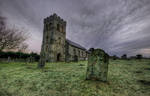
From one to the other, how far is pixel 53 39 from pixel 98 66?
20.3 m

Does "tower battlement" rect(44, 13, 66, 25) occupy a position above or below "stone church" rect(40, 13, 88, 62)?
above

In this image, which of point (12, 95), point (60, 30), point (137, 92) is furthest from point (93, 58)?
point (60, 30)

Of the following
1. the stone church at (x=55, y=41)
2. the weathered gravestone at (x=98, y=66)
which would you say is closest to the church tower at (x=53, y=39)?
the stone church at (x=55, y=41)

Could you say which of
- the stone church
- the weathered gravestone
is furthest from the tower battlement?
the weathered gravestone

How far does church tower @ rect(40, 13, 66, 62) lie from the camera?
22.7 m

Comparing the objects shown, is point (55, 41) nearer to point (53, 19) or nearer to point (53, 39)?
point (53, 39)

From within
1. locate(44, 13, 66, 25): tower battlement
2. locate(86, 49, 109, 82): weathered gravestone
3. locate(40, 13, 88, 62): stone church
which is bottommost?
locate(86, 49, 109, 82): weathered gravestone

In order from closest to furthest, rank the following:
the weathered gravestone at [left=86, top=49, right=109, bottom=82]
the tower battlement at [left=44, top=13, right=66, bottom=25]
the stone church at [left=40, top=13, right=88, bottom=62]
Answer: the weathered gravestone at [left=86, top=49, right=109, bottom=82] < the stone church at [left=40, top=13, right=88, bottom=62] < the tower battlement at [left=44, top=13, right=66, bottom=25]

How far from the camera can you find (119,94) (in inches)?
136

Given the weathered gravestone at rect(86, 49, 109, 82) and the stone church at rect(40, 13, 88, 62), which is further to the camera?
the stone church at rect(40, 13, 88, 62)

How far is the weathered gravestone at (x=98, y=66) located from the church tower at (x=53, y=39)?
18612mm

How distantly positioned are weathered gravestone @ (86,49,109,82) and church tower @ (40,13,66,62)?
733 inches

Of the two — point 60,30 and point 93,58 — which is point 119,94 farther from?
point 60,30

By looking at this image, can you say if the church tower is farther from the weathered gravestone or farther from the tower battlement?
the weathered gravestone
